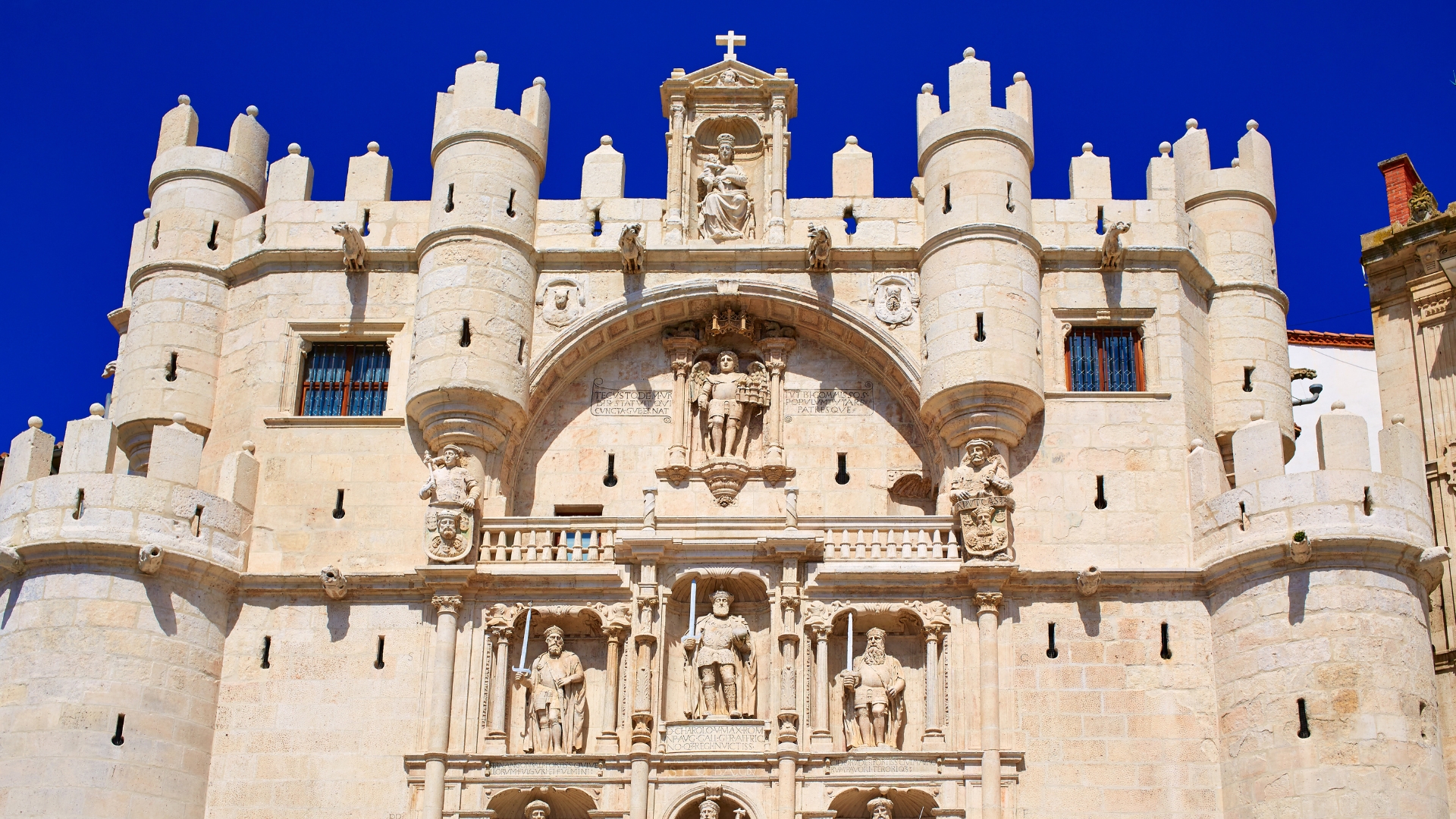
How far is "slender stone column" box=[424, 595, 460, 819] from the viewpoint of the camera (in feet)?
88.4

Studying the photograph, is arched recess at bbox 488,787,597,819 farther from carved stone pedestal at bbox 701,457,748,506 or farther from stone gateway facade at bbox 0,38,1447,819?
carved stone pedestal at bbox 701,457,748,506

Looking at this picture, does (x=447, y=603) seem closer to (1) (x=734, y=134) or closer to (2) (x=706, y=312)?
(2) (x=706, y=312)

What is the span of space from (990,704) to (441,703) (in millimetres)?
7236

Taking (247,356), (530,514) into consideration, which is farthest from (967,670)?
(247,356)

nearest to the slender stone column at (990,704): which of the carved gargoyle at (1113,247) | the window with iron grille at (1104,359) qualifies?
the window with iron grille at (1104,359)

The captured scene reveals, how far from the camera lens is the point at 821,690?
27516 millimetres

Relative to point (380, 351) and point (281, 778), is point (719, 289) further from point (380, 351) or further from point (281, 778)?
point (281, 778)

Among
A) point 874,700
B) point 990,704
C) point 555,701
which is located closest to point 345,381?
point 555,701

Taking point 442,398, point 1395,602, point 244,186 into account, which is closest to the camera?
point 1395,602

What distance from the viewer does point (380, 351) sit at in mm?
30734

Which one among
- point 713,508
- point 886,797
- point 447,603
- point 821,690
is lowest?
point 886,797

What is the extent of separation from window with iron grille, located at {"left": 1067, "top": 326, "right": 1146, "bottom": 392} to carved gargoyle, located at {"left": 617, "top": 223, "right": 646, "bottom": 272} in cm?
638

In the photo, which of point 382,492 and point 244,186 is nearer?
point 382,492

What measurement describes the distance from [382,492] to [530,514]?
2.17 meters
